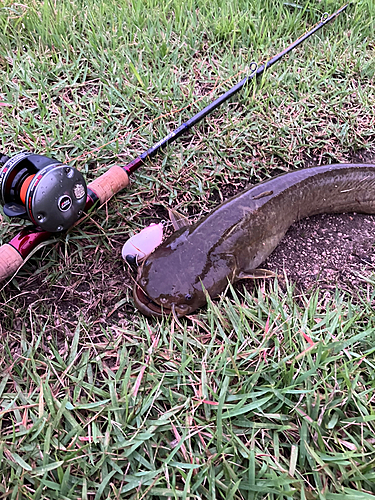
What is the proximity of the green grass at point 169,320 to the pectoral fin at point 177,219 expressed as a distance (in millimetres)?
161

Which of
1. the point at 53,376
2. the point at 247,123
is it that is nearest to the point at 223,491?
the point at 53,376

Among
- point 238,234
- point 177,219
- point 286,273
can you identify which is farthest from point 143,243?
point 286,273

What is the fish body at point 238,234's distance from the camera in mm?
2045

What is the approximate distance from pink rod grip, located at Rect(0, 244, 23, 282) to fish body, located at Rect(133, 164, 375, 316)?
692 millimetres

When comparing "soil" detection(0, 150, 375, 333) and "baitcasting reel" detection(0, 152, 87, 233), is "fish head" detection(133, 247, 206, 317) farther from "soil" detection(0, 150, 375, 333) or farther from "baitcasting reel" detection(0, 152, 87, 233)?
"baitcasting reel" detection(0, 152, 87, 233)

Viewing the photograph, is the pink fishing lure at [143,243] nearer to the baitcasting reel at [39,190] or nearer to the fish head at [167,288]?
the fish head at [167,288]

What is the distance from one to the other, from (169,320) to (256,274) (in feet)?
2.09

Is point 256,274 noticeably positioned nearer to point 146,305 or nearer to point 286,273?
point 286,273

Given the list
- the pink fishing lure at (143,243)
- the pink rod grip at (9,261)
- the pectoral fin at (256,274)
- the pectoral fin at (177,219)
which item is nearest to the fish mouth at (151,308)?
the pink fishing lure at (143,243)

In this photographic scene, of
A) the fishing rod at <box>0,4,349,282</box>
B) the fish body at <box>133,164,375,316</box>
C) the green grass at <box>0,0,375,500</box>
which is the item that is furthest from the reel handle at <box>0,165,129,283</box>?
the fish body at <box>133,164,375,316</box>

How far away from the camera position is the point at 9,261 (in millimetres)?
1979

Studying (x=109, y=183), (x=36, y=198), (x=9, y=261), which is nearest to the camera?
(x=36, y=198)

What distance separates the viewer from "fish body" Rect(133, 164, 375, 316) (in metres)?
2.04

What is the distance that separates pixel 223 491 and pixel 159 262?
1.16 metres
